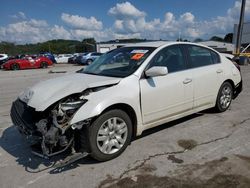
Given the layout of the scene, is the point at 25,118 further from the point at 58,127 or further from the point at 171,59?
the point at 171,59

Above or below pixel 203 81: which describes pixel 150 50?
above

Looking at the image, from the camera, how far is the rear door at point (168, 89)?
4.16 m

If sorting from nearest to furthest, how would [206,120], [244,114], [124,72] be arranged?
[124,72]
[206,120]
[244,114]

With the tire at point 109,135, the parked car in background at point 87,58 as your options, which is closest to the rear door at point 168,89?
the tire at point 109,135

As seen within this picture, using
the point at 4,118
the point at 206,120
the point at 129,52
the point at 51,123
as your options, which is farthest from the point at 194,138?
the point at 4,118

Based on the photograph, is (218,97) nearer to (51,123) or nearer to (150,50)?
(150,50)

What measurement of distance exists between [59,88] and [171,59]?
2.05 metres

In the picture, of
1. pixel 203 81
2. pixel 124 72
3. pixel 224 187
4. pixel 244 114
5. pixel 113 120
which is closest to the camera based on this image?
pixel 224 187

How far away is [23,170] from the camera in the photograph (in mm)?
3621

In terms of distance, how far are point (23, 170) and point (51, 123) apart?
79 cm

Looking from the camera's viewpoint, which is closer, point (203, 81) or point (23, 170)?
point (23, 170)

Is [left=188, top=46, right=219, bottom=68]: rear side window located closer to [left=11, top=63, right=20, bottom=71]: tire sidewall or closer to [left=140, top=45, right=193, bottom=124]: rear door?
[left=140, top=45, right=193, bottom=124]: rear door

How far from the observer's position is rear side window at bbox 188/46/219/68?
5.07 meters

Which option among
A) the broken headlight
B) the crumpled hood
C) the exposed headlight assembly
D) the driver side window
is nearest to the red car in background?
the exposed headlight assembly
